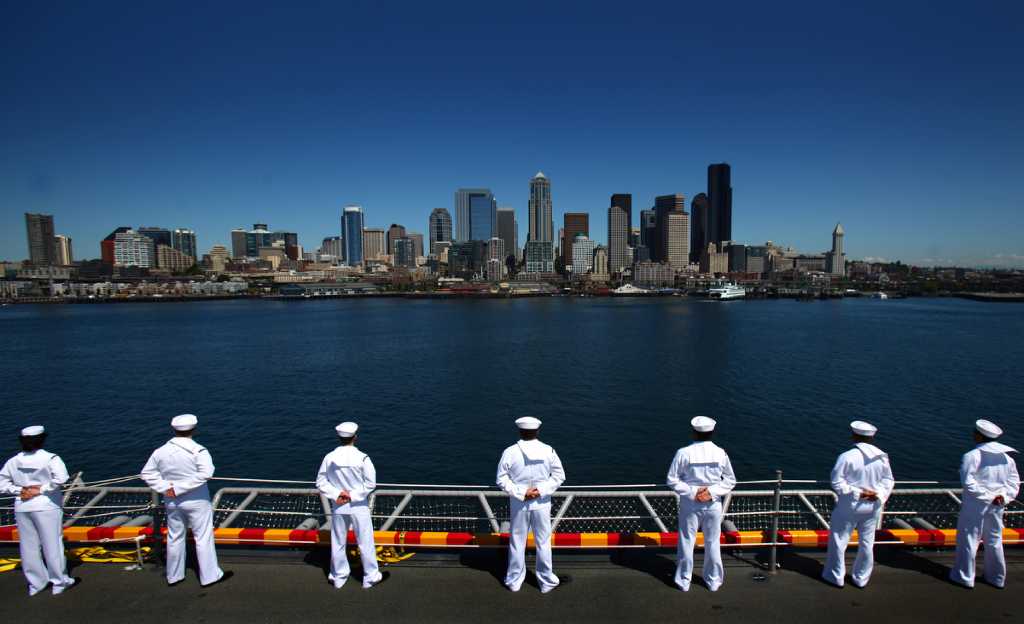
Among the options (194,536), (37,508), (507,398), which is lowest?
(507,398)

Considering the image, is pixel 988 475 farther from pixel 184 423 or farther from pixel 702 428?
pixel 184 423

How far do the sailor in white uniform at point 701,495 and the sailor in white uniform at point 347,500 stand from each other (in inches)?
146

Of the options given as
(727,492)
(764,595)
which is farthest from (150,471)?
(764,595)

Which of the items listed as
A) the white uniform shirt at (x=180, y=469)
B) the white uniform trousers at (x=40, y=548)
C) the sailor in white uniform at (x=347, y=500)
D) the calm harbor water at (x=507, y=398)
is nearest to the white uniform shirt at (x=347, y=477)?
the sailor in white uniform at (x=347, y=500)

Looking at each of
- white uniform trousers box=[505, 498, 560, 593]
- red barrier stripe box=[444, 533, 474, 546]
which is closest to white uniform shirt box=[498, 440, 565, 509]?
white uniform trousers box=[505, 498, 560, 593]

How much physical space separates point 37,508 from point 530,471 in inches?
228

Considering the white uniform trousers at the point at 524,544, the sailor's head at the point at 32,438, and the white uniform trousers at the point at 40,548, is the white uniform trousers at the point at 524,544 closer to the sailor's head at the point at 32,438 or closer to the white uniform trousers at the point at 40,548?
the white uniform trousers at the point at 40,548

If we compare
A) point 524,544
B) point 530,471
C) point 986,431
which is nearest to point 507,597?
point 524,544

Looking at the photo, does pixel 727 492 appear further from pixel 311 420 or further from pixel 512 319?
pixel 512 319

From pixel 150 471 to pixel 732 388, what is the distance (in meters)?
38.3

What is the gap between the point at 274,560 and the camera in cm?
712

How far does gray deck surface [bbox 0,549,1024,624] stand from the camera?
5.90m

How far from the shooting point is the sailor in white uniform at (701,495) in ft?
20.3

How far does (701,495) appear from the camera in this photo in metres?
6.11
